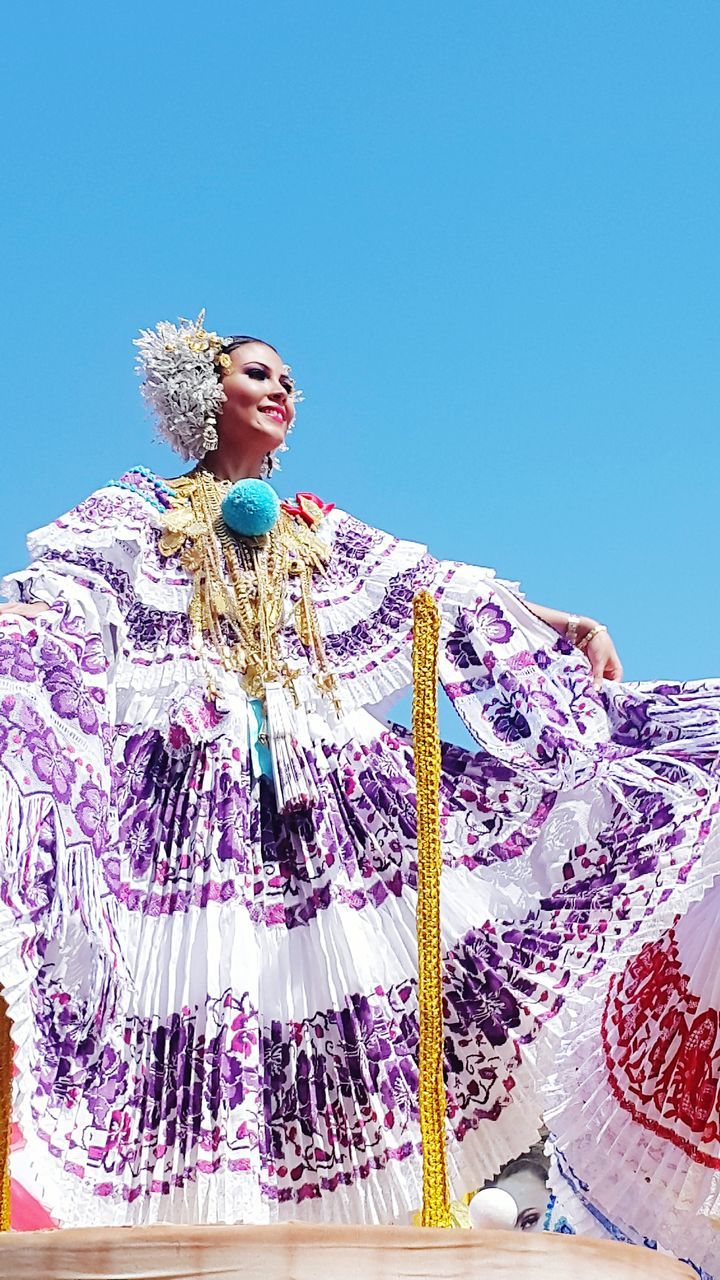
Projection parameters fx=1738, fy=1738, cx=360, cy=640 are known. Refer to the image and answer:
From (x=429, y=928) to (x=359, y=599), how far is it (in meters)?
1.41

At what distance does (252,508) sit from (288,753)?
0.85 m

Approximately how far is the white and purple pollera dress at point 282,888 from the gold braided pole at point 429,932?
10.3 inches

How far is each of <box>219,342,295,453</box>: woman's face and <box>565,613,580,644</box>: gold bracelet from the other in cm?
110

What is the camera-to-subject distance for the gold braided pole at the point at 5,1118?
3.82m

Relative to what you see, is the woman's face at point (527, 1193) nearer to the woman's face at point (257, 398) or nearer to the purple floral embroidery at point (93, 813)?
the purple floral embroidery at point (93, 813)

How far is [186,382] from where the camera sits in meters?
5.50

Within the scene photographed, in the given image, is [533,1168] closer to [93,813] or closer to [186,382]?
[93,813]

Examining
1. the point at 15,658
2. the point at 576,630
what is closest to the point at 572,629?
the point at 576,630

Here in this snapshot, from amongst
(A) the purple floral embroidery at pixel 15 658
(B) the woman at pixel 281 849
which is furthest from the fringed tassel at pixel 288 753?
(A) the purple floral embroidery at pixel 15 658

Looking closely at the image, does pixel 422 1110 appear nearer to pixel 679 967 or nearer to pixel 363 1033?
pixel 363 1033

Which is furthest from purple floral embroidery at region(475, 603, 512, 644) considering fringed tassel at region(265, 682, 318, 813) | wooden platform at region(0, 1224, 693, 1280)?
wooden platform at region(0, 1224, 693, 1280)

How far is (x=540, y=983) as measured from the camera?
4398mm

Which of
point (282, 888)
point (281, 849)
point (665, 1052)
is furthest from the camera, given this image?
point (281, 849)

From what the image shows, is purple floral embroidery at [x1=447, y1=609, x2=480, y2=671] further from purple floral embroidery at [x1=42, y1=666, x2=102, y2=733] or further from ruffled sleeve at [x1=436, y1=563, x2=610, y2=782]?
purple floral embroidery at [x1=42, y1=666, x2=102, y2=733]
